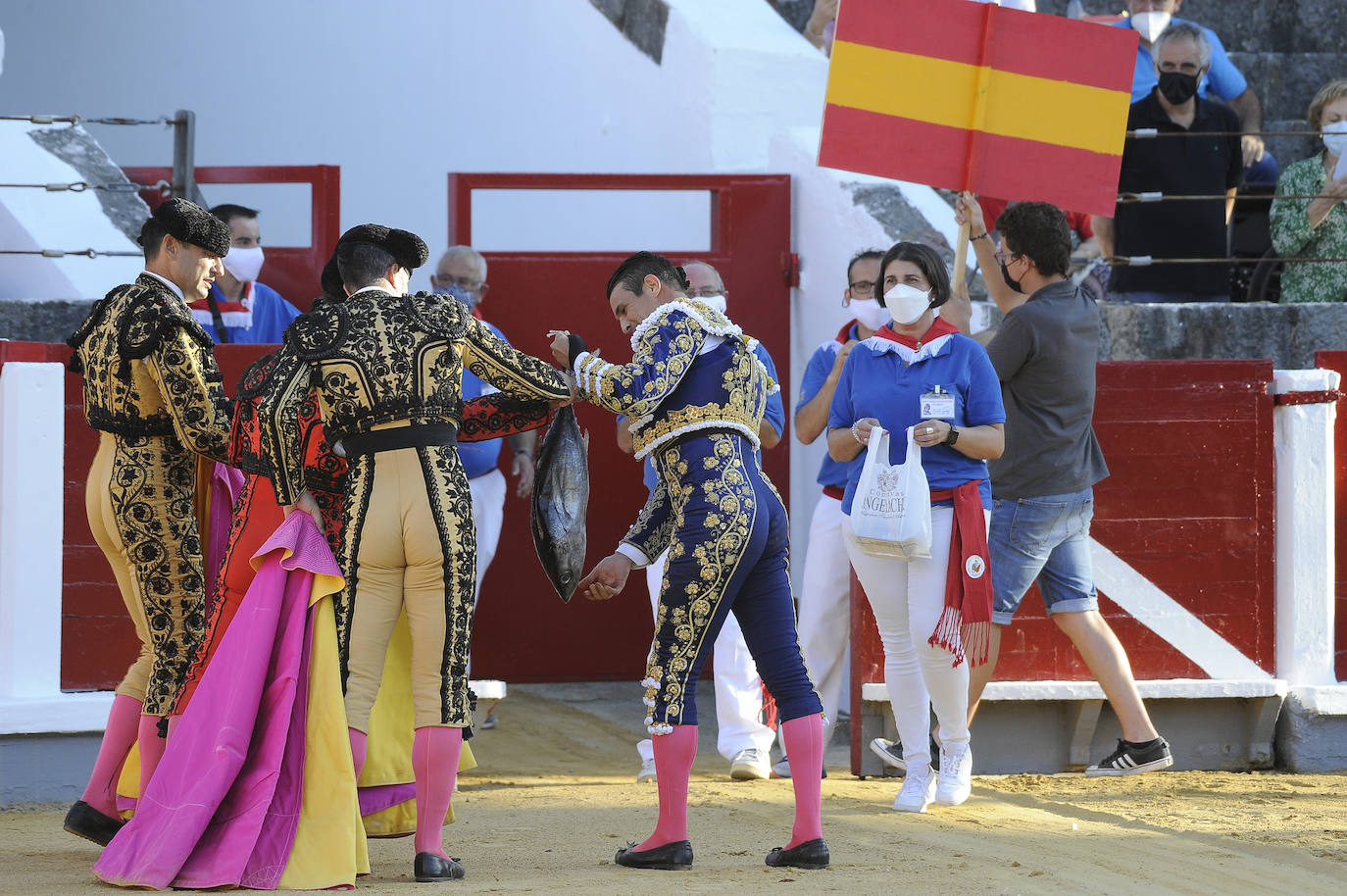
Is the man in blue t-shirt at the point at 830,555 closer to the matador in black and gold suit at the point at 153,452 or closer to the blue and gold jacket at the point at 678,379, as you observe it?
the blue and gold jacket at the point at 678,379

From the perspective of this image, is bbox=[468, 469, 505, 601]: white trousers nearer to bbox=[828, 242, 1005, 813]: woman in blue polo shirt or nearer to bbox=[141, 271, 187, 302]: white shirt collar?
bbox=[828, 242, 1005, 813]: woman in blue polo shirt

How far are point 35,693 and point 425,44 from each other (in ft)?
18.2

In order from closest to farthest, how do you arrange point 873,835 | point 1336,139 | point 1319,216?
point 873,835
point 1319,216
point 1336,139

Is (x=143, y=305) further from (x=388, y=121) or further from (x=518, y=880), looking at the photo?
(x=388, y=121)

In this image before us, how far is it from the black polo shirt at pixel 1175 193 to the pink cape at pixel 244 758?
4.41 metres

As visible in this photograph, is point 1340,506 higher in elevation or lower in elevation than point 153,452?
lower

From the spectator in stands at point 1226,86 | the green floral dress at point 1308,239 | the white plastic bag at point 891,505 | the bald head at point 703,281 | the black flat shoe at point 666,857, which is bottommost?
the black flat shoe at point 666,857

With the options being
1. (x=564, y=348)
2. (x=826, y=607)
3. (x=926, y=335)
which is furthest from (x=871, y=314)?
(x=564, y=348)

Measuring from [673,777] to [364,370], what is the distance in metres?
1.30

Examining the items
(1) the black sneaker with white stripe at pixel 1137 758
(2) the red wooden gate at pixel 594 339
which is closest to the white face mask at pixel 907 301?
(1) the black sneaker with white stripe at pixel 1137 758

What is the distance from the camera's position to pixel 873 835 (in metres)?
5.17

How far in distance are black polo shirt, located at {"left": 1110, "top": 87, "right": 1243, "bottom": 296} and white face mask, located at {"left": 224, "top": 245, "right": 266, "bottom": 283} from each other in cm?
364

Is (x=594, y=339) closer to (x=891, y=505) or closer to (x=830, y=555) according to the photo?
(x=830, y=555)

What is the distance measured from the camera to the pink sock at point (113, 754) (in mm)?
5129
